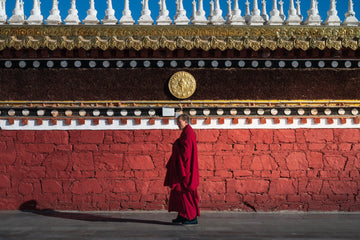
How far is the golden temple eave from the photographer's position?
6.20 meters

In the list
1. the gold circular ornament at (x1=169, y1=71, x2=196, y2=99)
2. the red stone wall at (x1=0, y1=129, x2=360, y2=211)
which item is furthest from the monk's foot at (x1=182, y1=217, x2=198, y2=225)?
the gold circular ornament at (x1=169, y1=71, x2=196, y2=99)

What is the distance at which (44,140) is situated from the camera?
6480 mm

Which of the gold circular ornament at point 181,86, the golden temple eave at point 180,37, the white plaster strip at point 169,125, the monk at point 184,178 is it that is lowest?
the monk at point 184,178

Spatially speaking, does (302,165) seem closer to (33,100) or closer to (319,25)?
(319,25)

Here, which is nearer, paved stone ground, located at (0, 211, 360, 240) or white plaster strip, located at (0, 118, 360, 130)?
paved stone ground, located at (0, 211, 360, 240)

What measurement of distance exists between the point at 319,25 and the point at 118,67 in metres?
3.32

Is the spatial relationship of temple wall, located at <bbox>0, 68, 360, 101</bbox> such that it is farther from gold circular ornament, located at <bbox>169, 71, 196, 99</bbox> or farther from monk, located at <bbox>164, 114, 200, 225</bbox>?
monk, located at <bbox>164, 114, 200, 225</bbox>

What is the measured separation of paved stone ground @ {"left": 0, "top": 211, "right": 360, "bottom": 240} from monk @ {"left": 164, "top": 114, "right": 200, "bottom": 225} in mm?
197

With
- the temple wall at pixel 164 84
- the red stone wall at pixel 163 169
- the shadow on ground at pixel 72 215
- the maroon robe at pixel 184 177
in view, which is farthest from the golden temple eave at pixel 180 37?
the shadow on ground at pixel 72 215

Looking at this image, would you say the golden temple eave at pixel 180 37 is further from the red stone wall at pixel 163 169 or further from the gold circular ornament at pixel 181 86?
the red stone wall at pixel 163 169

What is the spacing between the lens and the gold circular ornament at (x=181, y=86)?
→ 6.56m

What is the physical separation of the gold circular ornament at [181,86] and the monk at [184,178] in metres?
1.04

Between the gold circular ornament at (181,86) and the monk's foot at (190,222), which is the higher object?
the gold circular ornament at (181,86)

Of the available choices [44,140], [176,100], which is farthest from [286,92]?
[44,140]
